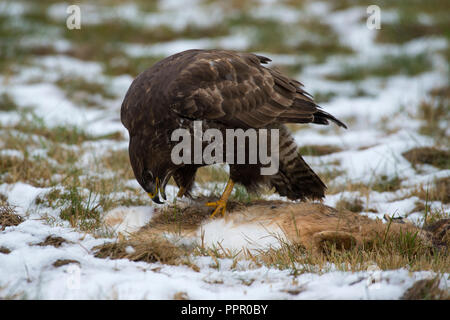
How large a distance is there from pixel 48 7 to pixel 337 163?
32.9 feet

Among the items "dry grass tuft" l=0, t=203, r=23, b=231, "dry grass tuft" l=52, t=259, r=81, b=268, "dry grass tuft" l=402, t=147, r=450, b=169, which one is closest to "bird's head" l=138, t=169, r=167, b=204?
"dry grass tuft" l=0, t=203, r=23, b=231

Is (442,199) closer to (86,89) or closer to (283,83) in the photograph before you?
(283,83)

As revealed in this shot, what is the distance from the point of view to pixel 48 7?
43.7 ft

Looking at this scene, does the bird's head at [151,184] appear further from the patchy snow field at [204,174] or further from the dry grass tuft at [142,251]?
the dry grass tuft at [142,251]

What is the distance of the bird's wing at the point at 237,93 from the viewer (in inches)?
152

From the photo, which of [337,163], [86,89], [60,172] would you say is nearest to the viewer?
[60,172]

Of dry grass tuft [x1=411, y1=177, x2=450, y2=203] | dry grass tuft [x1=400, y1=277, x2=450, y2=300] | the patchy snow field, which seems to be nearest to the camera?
dry grass tuft [x1=400, y1=277, x2=450, y2=300]

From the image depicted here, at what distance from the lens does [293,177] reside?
14.5 feet

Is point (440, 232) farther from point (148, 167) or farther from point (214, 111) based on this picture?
point (148, 167)

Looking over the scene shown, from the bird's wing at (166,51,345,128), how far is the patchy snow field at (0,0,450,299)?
2.77 feet

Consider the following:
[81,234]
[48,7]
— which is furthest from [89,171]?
[48,7]

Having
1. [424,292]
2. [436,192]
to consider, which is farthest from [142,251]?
[436,192]

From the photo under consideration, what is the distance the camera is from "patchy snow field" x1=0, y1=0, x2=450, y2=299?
9.09ft

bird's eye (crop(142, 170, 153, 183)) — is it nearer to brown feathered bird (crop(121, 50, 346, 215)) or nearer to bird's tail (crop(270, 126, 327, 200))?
brown feathered bird (crop(121, 50, 346, 215))
